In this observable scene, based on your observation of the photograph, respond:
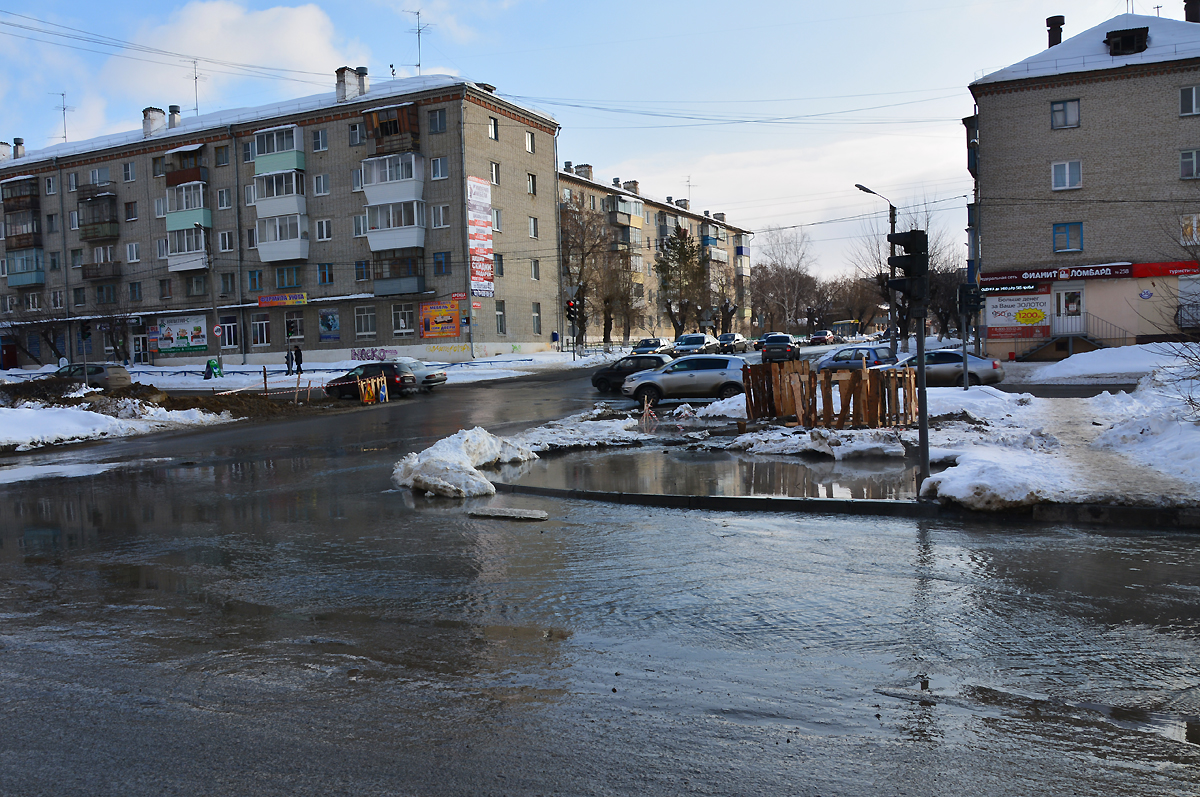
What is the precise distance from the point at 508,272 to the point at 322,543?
47861mm

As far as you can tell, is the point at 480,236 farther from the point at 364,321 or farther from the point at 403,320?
the point at 364,321

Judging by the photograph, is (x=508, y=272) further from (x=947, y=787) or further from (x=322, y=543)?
(x=947, y=787)

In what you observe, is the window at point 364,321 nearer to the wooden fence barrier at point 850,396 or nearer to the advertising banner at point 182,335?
the advertising banner at point 182,335

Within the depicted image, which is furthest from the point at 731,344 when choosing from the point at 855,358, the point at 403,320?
the point at 855,358

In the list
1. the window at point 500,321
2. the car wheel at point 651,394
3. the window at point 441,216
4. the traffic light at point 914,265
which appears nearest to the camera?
the traffic light at point 914,265

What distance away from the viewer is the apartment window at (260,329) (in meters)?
59.1

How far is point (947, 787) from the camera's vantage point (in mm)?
3422

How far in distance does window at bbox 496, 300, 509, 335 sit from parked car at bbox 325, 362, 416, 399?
20.7 meters

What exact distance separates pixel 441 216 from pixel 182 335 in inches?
904

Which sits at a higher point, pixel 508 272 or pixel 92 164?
pixel 92 164

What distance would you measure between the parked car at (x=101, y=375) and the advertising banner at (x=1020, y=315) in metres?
38.6

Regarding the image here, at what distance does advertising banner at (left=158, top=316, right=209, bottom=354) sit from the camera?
6116 cm

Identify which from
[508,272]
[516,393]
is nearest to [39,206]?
[508,272]

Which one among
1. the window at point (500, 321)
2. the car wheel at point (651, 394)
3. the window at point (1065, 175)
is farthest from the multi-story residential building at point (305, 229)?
the window at point (1065, 175)
